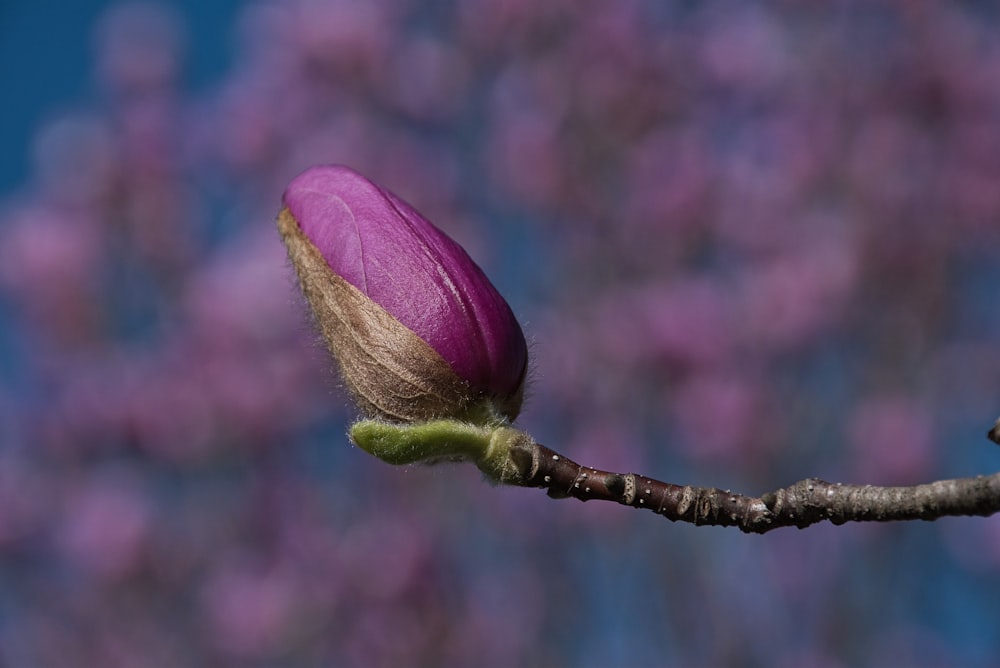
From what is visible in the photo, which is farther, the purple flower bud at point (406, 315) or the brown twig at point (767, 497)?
the purple flower bud at point (406, 315)

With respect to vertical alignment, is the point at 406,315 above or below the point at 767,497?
above

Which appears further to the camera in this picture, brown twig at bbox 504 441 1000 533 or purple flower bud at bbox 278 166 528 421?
purple flower bud at bbox 278 166 528 421

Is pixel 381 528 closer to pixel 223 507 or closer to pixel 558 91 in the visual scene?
pixel 223 507

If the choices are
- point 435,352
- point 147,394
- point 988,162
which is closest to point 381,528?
point 147,394

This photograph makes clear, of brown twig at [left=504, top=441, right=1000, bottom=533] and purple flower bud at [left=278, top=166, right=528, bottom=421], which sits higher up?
purple flower bud at [left=278, top=166, right=528, bottom=421]

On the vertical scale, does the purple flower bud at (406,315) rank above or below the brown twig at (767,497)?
above
